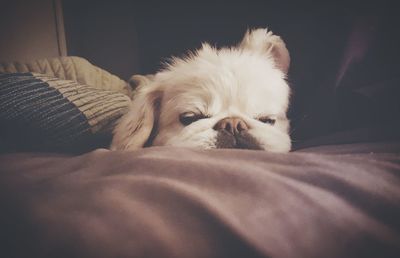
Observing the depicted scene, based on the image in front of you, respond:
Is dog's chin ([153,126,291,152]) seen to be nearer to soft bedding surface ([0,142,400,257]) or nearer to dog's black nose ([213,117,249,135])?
dog's black nose ([213,117,249,135])

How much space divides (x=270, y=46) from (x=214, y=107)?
10.0 inches

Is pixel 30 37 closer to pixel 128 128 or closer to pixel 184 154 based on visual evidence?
pixel 128 128

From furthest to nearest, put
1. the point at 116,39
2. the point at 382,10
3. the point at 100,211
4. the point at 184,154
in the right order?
the point at 116,39 < the point at 382,10 < the point at 184,154 < the point at 100,211

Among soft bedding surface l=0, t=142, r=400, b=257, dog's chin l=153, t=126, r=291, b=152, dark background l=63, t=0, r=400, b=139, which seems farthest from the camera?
dark background l=63, t=0, r=400, b=139

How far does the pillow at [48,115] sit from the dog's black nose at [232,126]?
0.28 metres

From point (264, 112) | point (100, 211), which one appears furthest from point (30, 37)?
point (100, 211)

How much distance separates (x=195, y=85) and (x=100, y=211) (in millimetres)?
416

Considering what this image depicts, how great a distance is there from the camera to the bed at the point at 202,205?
0.39 meters

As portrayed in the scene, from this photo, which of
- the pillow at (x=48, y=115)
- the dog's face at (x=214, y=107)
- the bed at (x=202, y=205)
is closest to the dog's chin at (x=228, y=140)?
the dog's face at (x=214, y=107)

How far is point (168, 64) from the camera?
91 centimetres

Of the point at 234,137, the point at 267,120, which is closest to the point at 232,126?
the point at 234,137

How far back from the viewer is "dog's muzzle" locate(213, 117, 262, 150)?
2.23 feet

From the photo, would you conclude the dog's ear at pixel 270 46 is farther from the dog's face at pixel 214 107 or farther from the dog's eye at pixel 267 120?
the dog's eye at pixel 267 120

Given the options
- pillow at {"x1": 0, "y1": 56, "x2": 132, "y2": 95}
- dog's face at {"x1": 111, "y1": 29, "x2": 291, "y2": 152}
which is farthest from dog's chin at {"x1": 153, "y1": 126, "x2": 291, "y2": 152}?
pillow at {"x1": 0, "y1": 56, "x2": 132, "y2": 95}
